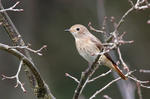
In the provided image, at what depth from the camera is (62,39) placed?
43.5 ft

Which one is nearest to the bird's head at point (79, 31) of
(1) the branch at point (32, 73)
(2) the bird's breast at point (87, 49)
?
(2) the bird's breast at point (87, 49)

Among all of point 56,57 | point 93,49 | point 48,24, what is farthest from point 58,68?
point 93,49

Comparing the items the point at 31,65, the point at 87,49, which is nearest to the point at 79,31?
the point at 87,49

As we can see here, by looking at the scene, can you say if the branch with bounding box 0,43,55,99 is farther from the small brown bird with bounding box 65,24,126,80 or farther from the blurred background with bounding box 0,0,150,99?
the blurred background with bounding box 0,0,150,99

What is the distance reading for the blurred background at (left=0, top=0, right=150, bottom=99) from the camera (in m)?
12.1

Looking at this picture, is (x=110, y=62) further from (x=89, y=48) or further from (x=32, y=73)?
(x=32, y=73)

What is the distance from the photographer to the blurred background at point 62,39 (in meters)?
12.1

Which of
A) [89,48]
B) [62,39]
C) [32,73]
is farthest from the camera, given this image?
[62,39]

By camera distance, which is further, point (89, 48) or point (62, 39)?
point (62, 39)

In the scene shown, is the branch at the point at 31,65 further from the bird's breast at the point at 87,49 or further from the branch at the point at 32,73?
the bird's breast at the point at 87,49

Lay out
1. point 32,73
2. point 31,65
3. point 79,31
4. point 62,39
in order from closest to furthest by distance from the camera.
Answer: point 31,65, point 32,73, point 79,31, point 62,39

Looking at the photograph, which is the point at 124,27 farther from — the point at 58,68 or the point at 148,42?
the point at 58,68

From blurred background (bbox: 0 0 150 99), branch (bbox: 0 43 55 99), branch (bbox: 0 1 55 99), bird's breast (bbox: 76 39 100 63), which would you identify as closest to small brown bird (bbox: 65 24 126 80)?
bird's breast (bbox: 76 39 100 63)

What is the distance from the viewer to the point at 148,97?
1205 centimetres
